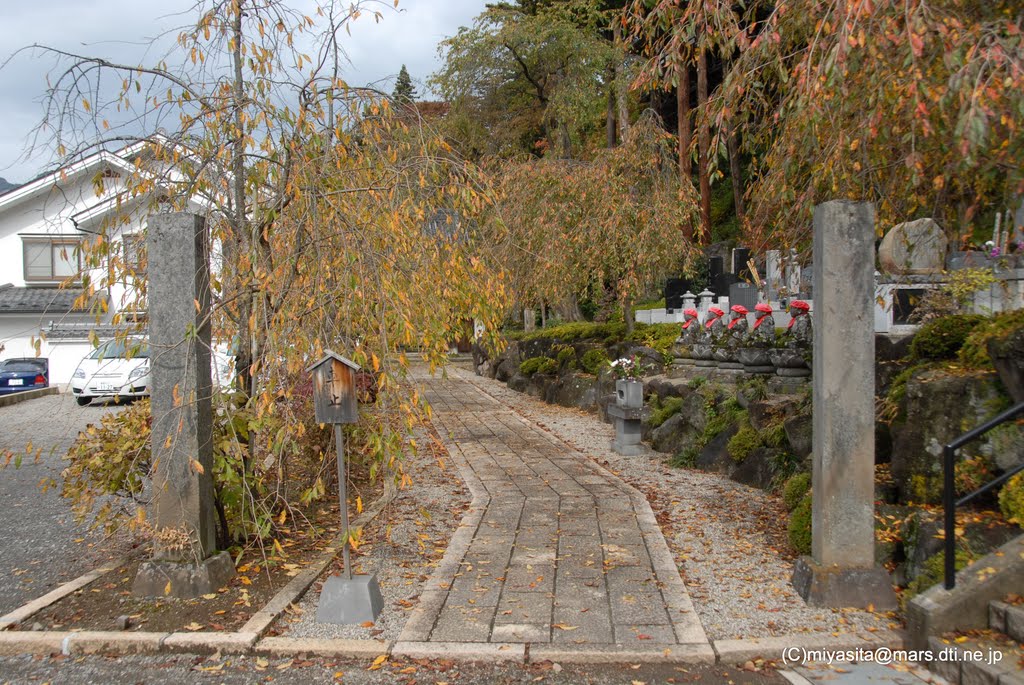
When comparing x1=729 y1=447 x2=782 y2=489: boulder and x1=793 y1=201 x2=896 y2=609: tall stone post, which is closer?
x1=793 y1=201 x2=896 y2=609: tall stone post

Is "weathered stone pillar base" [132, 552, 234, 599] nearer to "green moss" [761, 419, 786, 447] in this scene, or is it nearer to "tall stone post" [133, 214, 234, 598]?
"tall stone post" [133, 214, 234, 598]

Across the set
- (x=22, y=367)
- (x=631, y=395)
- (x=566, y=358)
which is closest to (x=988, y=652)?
(x=631, y=395)

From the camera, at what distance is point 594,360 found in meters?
16.0

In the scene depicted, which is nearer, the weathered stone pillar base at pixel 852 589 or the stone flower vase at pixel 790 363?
the weathered stone pillar base at pixel 852 589

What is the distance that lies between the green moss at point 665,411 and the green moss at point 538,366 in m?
6.90

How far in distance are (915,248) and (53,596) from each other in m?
7.95

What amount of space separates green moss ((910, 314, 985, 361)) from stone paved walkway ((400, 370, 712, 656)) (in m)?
2.71

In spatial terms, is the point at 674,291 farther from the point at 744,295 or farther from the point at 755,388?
the point at 755,388

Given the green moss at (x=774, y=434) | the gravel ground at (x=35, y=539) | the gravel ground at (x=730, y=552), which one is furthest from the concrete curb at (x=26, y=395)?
the green moss at (x=774, y=434)

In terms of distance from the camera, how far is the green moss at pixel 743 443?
8.56 meters

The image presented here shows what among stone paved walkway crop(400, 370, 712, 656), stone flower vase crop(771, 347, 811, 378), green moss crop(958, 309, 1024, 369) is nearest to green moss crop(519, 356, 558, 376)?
stone paved walkway crop(400, 370, 712, 656)

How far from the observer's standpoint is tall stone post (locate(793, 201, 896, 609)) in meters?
4.89

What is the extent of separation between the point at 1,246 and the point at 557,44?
63.2 feet

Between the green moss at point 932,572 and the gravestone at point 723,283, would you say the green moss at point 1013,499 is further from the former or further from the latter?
the gravestone at point 723,283
